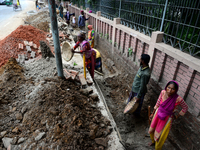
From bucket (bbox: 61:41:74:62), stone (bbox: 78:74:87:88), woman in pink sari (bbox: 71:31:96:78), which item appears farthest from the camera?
woman in pink sari (bbox: 71:31:96:78)

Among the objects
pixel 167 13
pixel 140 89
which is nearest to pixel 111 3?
pixel 167 13

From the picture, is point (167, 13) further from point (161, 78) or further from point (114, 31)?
point (114, 31)

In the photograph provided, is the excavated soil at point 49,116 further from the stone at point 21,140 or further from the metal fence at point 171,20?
the metal fence at point 171,20

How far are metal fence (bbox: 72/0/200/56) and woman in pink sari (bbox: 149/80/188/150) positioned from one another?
4.11 feet

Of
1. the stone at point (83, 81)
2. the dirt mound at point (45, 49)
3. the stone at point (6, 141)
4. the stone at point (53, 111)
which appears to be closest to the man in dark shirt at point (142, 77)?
the stone at point (83, 81)

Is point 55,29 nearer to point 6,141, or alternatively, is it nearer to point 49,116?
point 49,116

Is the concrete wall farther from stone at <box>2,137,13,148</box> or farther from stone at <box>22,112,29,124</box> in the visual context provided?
stone at <box>2,137,13,148</box>

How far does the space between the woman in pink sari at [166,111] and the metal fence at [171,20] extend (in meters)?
1.25

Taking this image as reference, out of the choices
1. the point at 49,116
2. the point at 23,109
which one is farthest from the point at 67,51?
the point at 49,116

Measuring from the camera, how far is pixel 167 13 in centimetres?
395

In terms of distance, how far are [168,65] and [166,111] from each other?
155cm

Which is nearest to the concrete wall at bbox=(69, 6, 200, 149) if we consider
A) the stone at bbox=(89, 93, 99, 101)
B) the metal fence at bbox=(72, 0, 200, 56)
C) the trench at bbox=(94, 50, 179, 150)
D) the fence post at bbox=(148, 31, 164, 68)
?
the fence post at bbox=(148, 31, 164, 68)

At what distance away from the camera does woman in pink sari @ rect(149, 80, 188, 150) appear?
2410 millimetres

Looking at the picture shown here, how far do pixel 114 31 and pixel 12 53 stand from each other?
466 centimetres
